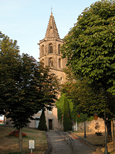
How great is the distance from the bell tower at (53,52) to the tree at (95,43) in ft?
124

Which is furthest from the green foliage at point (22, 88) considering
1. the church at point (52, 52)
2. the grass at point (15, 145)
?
the church at point (52, 52)

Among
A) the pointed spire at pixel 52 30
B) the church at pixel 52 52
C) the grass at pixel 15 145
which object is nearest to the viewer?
the grass at pixel 15 145

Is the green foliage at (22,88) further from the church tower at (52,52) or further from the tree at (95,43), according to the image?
the church tower at (52,52)

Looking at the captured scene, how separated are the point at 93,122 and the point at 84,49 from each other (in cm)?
2687

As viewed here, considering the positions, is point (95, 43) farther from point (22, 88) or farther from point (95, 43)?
point (22, 88)

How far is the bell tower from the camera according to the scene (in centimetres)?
5373

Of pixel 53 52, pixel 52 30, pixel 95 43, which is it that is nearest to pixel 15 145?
pixel 95 43

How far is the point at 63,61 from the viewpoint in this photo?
183ft

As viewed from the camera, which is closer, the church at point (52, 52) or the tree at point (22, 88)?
the tree at point (22, 88)

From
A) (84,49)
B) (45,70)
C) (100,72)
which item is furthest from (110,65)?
(45,70)

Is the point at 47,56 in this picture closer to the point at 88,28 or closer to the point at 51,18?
the point at 51,18

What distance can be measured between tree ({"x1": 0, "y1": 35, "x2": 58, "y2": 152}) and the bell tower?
3549 cm

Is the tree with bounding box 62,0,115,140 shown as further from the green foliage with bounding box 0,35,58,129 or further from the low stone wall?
the low stone wall

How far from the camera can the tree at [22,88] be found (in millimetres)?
15438
